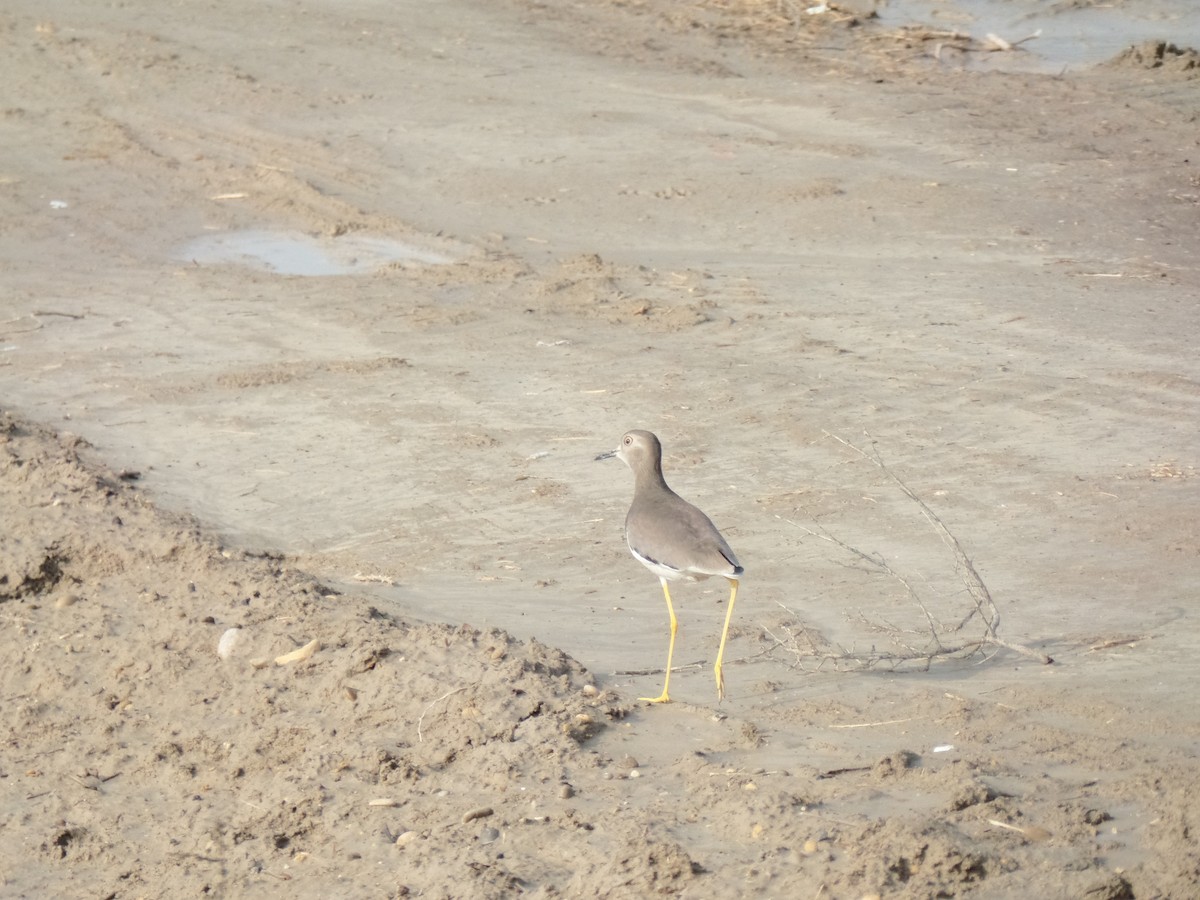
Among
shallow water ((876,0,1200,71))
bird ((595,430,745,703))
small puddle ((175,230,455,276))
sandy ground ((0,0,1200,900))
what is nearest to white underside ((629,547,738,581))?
bird ((595,430,745,703))

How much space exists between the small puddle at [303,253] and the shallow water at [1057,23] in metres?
8.29

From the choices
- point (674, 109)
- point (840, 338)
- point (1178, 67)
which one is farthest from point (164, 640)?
point (1178, 67)

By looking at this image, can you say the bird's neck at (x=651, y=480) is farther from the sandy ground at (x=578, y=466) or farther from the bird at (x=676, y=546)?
the sandy ground at (x=578, y=466)

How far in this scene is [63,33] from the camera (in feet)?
56.6

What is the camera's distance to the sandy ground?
5.65 metres

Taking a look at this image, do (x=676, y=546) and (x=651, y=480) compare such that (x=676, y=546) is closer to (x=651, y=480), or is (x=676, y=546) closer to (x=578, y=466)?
(x=651, y=480)

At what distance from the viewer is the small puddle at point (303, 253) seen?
41.8 ft

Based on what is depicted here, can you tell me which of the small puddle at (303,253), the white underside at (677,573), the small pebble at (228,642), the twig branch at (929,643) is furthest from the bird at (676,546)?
the small puddle at (303,253)

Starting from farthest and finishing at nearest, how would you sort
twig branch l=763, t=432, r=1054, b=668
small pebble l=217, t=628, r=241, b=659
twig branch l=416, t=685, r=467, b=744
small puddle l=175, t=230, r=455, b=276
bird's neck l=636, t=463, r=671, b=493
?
small puddle l=175, t=230, r=455, b=276 → small pebble l=217, t=628, r=241, b=659 → bird's neck l=636, t=463, r=671, b=493 → twig branch l=763, t=432, r=1054, b=668 → twig branch l=416, t=685, r=467, b=744

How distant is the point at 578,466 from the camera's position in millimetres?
9102

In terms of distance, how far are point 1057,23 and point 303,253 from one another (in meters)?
11.2

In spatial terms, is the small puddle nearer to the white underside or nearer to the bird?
the bird

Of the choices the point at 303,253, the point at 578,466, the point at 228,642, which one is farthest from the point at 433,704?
the point at 303,253

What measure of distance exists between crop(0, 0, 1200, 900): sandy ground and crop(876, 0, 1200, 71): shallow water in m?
1.05
